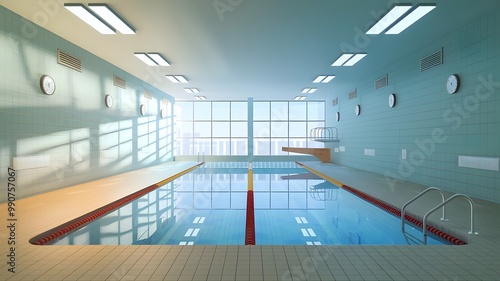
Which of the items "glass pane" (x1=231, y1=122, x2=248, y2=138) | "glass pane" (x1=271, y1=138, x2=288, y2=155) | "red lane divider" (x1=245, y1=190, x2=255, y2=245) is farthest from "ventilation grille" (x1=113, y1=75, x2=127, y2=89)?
"glass pane" (x1=271, y1=138, x2=288, y2=155)

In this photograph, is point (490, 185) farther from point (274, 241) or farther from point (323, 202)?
point (274, 241)

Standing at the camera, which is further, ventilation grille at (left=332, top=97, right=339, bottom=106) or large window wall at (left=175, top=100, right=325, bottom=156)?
large window wall at (left=175, top=100, right=325, bottom=156)

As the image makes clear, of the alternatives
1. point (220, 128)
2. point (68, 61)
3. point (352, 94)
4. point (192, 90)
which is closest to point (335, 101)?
point (352, 94)

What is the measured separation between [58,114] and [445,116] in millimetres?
8435

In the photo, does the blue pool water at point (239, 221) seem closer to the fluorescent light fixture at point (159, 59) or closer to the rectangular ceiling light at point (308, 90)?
the fluorescent light fixture at point (159, 59)

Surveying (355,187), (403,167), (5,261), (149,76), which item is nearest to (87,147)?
(149,76)

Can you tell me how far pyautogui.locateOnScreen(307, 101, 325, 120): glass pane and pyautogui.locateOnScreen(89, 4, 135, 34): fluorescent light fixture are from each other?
12304mm

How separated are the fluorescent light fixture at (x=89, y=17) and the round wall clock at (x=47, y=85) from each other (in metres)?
1.47

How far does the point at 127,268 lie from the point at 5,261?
1.14 meters

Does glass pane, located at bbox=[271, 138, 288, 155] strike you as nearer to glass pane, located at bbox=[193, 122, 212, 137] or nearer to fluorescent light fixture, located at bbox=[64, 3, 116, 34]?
glass pane, located at bbox=[193, 122, 212, 137]

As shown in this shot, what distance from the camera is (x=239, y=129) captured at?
16297 mm

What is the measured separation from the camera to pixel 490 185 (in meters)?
4.97

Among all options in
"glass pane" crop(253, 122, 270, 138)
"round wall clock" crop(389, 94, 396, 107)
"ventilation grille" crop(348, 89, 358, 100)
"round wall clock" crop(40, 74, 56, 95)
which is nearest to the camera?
"round wall clock" crop(40, 74, 56, 95)

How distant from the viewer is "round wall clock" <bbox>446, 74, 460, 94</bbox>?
5.70 m
